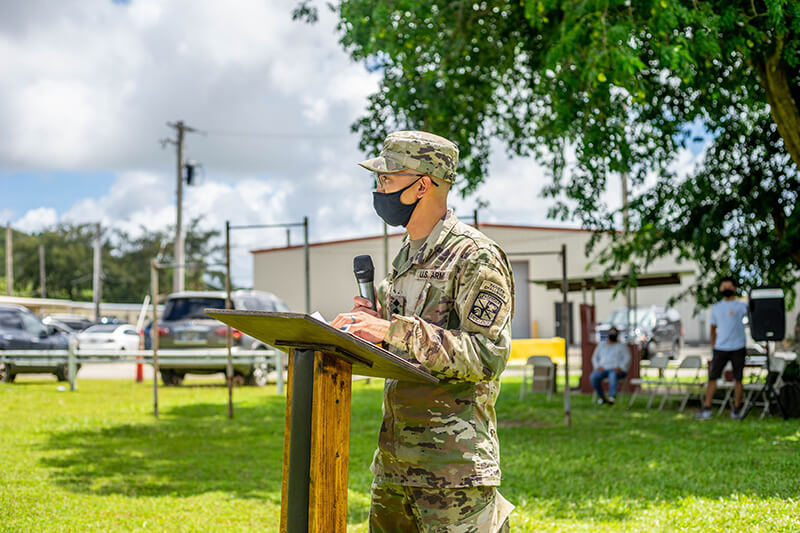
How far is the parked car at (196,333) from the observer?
16.7m

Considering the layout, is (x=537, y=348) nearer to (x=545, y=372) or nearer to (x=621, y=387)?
(x=545, y=372)

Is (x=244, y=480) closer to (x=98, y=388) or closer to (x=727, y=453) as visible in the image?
(x=727, y=453)

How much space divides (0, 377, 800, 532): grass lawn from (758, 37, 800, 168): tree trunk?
3158 millimetres

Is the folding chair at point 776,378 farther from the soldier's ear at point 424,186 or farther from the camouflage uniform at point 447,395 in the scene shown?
the soldier's ear at point 424,186

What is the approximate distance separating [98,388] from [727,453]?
1293cm

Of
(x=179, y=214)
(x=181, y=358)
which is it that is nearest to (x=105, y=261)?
(x=179, y=214)

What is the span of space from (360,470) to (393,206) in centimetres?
580

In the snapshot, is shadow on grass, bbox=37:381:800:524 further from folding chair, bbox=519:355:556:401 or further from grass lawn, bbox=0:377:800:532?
folding chair, bbox=519:355:556:401

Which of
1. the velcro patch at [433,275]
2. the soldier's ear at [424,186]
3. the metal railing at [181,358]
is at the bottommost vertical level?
the metal railing at [181,358]

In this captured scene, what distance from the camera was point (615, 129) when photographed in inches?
381

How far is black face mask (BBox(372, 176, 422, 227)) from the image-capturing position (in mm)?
2695

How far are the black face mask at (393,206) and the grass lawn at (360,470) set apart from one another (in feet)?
12.0

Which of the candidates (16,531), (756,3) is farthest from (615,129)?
(16,531)

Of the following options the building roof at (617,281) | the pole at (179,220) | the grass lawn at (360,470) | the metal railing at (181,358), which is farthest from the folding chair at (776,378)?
the pole at (179,220)
